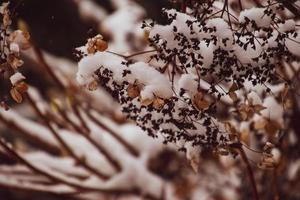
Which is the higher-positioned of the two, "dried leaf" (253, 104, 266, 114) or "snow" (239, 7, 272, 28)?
"snow" (239, 7, 272, 28)

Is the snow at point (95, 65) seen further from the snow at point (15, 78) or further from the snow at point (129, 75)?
the snow at point (15, 78)

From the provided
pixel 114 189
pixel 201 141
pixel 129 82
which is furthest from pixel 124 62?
pixel 114 189

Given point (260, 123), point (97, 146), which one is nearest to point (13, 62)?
point (260, 123)

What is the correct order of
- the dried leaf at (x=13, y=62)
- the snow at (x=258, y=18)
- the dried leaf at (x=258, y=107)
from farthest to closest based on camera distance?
the dried leaf at (x=258, y=107) → the dried leaf at (x=13, y=62) → the snow at (x=258, y=18)

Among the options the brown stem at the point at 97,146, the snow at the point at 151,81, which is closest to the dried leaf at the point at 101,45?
the snow at the point at 151,81

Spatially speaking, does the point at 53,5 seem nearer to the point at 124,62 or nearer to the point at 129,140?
the point at 129,140

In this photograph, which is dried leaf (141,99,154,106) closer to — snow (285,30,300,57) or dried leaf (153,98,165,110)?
dried leaf (153,98,165,110)

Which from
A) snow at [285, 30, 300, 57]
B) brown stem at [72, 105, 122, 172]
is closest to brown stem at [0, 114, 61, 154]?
brown stem at [72, 105, 122, 172]

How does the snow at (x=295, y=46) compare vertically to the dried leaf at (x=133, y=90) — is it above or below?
above
